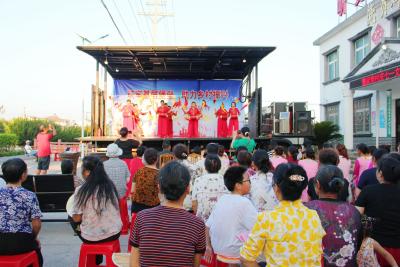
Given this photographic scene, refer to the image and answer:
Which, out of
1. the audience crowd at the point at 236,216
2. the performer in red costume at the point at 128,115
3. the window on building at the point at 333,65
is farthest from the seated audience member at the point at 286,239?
the window on building at the point at 333,65

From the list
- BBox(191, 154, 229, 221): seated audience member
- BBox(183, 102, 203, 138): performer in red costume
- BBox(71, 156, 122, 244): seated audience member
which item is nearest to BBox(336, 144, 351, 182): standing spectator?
BBox(191, 154, 229, 221): seated audience member

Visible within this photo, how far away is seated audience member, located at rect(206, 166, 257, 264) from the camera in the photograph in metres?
3.12

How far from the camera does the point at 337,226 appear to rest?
8.64ft

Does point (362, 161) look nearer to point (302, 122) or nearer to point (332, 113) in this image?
point (302, 122)

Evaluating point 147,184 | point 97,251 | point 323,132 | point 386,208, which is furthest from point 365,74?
point 97,251

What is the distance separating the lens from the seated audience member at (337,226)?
104 inches

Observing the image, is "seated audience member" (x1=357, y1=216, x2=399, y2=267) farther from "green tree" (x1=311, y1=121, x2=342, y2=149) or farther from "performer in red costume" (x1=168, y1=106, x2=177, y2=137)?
"green tree" (x1=311, y1=121, x2=342, y2=149)

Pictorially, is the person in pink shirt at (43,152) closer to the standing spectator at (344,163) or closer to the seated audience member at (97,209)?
the seated audience member at (97,209)

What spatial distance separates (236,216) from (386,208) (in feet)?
3.81

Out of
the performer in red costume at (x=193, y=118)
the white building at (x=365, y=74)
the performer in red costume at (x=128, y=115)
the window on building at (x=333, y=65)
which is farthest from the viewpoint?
the window on building at (x=333, y=65)

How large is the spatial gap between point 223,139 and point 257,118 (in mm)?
1501

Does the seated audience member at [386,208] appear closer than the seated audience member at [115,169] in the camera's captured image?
Yes

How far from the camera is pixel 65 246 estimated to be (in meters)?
5.72

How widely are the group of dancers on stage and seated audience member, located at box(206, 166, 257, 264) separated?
10.6 metres
